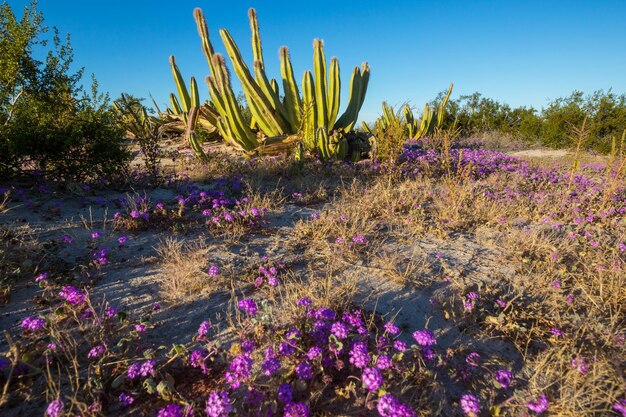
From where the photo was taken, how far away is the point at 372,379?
→ 159 cm

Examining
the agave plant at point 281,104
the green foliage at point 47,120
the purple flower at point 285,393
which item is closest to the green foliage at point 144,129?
the green foliage at point 47,120

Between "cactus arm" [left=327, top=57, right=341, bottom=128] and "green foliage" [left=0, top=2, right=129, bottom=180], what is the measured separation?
444cm

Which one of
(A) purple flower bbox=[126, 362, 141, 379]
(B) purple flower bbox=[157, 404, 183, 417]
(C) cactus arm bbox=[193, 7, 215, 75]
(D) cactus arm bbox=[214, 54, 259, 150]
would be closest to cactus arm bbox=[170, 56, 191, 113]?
(C) cactus arm bbox=[193, 7, 215, 75]

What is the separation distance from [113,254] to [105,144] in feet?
8.17

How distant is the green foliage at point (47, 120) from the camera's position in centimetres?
418

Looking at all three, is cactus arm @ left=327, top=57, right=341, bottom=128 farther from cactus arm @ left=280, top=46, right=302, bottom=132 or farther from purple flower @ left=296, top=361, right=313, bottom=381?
purple flower @ left=296, top=361, right=313, bottom=381

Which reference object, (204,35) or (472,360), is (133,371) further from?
(204,35)

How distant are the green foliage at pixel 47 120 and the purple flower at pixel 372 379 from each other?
4.85 meters

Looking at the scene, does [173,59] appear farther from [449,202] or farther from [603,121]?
[603,121]

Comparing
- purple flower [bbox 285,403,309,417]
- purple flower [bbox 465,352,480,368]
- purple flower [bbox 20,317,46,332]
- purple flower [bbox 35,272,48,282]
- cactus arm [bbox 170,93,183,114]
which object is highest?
cactus arm [bbox 170,93,183,114]

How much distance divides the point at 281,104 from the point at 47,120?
14.8 ft

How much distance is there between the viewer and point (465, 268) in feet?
10.3

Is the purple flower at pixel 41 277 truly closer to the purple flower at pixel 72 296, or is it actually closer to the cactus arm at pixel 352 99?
the purple flower at pixel 72 296

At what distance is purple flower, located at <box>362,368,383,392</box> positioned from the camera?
1.57 meters
